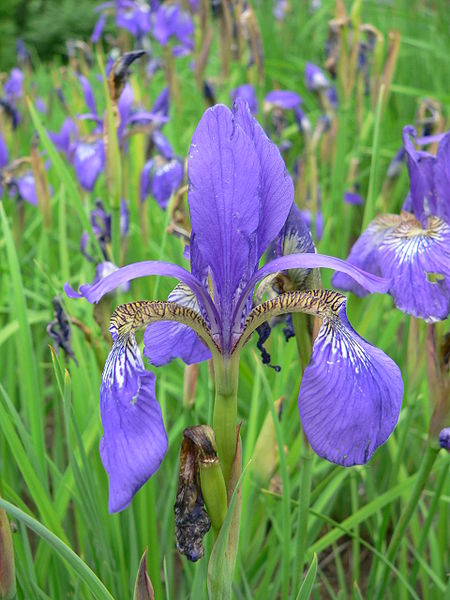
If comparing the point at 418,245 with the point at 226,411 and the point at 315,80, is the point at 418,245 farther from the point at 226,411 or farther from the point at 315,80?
the point at 315,80

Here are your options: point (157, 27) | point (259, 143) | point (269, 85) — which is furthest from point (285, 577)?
point (269, 85)

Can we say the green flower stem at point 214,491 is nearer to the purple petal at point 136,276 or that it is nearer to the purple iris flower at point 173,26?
the purple petal at point 136,276

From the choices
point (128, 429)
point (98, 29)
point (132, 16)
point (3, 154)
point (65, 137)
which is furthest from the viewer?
point (132, 16)

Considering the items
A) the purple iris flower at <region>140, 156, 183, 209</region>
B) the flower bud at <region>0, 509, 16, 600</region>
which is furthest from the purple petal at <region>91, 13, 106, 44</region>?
the flower bud at <region>0, 509, 16, 600</region>

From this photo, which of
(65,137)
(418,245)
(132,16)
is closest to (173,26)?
(132,16)

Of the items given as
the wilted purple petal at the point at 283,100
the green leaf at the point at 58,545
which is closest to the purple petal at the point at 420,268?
the green leaf at the point at 58,545
